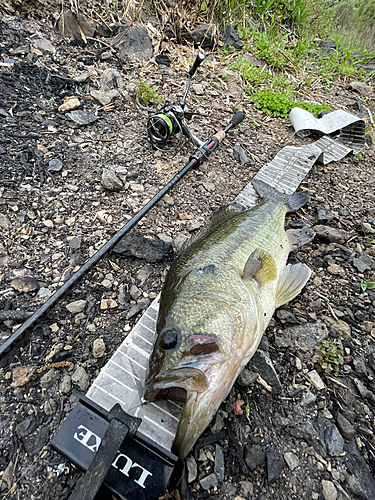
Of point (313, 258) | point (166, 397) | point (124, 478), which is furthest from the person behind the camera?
point (313, 258)

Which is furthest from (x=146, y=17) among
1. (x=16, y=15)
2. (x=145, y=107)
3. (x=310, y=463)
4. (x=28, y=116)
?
(x=310, y=463)

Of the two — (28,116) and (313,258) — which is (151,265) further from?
(28,116)

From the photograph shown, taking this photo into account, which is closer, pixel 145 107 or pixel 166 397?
pixel 166 397

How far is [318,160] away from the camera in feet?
16.0

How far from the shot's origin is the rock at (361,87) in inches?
292

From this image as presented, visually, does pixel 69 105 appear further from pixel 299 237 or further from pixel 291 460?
pixel 291 460

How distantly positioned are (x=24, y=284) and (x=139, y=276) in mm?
1035

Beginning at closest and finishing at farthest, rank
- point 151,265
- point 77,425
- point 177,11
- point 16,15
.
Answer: point 77,425
point 151,265
point 16,15
point 177,11

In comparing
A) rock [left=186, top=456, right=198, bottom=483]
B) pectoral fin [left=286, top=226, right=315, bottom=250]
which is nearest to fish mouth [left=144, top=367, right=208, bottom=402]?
rock [left=186, top=456, right=198, bottom=483]

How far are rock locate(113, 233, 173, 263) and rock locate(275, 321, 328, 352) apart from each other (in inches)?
52.6

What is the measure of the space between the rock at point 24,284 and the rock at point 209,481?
2.03m

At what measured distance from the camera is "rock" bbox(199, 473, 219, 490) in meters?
1.92

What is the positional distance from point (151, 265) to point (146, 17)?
→ 672 cm

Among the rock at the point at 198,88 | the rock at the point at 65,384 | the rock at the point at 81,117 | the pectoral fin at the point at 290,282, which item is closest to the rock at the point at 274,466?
the pectoral fin at the point at 290,282
